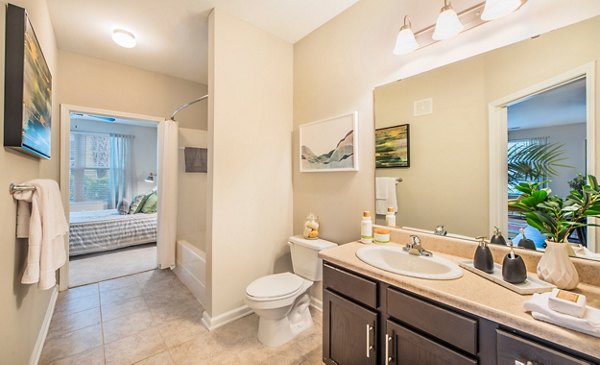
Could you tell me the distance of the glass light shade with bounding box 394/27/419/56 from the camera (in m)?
1.53

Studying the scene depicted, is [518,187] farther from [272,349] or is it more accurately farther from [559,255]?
[272,349]

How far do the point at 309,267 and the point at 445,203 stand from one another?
45.9 inches

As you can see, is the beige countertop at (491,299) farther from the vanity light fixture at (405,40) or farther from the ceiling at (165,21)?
the ceiling at (165,21)

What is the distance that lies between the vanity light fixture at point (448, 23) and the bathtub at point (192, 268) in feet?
8.51

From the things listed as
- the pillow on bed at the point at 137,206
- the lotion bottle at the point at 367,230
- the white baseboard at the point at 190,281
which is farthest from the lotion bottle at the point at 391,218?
the pillow on bed at the point at 137,206

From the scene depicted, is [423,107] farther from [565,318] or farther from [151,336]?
[151,336]

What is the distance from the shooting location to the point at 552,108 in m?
1.11

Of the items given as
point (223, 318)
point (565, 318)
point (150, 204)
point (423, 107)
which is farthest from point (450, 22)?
point (150, 204)

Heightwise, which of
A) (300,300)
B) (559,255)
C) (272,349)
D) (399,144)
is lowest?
(272,349)

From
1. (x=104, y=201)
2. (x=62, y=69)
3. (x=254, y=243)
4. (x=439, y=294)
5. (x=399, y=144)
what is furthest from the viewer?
(x=104, y=201)

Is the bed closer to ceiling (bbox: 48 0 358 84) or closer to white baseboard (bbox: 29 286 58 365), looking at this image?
white baseboard (bbox: 29 286 58 365)

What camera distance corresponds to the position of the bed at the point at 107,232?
3678mm

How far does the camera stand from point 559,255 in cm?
98

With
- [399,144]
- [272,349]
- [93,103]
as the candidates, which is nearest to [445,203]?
[399,144]
